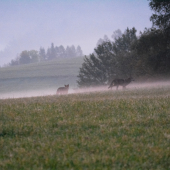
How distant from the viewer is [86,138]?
6.89 metres

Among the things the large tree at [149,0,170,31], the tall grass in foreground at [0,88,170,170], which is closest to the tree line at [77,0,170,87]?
the large tree at [149,0,170,31]

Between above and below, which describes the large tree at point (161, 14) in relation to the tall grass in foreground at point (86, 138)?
above

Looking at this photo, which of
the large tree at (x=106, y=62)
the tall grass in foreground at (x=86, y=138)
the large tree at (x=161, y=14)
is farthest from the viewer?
the large tree at (x=106, y=62)

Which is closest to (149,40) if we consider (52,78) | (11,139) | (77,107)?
(77,107)

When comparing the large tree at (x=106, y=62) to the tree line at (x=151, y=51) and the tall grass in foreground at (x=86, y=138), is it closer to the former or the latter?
the tree line at (x=151, y=51)

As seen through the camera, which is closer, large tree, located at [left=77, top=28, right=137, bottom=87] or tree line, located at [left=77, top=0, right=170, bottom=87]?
tree line, located at [left=77, top=0, right=170, bottom=87]

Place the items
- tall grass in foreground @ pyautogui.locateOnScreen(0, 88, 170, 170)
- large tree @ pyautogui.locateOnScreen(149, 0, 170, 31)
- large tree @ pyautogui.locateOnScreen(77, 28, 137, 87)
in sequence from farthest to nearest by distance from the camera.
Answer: large tree @ pyautogui.locateOnScreen(77, 28, 137, 87), large tree @ pyautogui.locateOnScreen(149, 0, 170, 31), tall grass in foreground @ pyautogui.locateOnScreen(0, 88, 170, 170)

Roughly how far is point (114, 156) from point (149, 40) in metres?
30.7

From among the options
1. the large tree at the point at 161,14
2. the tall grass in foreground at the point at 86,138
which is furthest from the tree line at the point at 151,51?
the tall grass in foreground at the point at 86,138

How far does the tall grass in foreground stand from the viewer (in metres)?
5.39

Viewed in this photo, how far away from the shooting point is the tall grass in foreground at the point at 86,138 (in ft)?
17.7

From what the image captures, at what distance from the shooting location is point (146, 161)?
5.42 meters

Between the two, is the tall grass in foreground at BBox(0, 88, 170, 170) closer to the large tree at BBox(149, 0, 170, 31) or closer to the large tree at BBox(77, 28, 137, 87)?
the large tree at BBox(149, 0, 170, 31)

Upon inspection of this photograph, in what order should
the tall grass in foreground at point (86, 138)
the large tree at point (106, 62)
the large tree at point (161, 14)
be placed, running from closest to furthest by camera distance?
the tall grass in foreground at point (86, 138) → the large tree at point (161, 14) → the large tree at point (106, 62)
